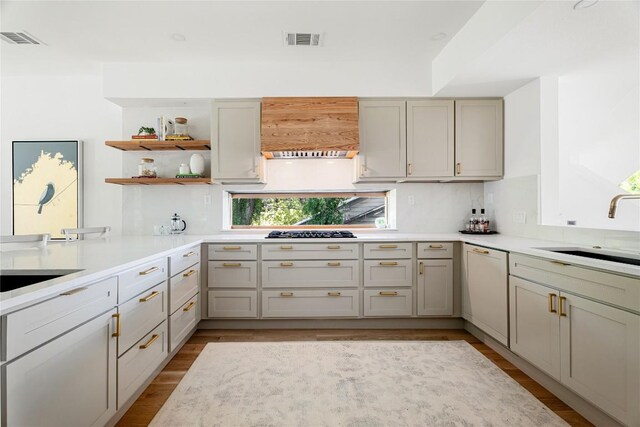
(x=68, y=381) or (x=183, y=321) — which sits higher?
(x=68, y=381)

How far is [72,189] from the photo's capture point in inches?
141

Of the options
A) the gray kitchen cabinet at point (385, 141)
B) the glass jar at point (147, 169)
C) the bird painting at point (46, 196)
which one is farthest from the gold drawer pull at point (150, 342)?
the bird painting at point (46, 196)

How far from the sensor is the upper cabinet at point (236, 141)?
3277 millimetres

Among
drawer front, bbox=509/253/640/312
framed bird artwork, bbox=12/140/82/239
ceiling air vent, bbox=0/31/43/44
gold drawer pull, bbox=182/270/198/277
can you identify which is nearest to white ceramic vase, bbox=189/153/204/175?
gold drawer pull, bbox=182/270/198/277

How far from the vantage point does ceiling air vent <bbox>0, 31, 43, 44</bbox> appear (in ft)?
8.80

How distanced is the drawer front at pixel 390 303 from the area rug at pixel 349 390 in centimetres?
41

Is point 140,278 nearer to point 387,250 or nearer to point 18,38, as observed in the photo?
point 387,250

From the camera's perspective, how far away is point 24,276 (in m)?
1.47

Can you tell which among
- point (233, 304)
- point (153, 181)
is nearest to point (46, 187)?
point (153, 181)

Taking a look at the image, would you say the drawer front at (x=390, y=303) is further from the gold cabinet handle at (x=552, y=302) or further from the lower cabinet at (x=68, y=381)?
the lower cabinet at (x=68, y=381)

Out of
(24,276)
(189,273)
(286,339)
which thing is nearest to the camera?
(24,276)

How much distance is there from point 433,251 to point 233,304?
203cm

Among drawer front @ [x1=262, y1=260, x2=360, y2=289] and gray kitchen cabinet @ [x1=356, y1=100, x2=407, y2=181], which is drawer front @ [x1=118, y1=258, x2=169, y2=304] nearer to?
drawer front @ [x1=262, y1=260, x2=360, y2=289]

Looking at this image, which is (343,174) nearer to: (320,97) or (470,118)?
(320,97)
